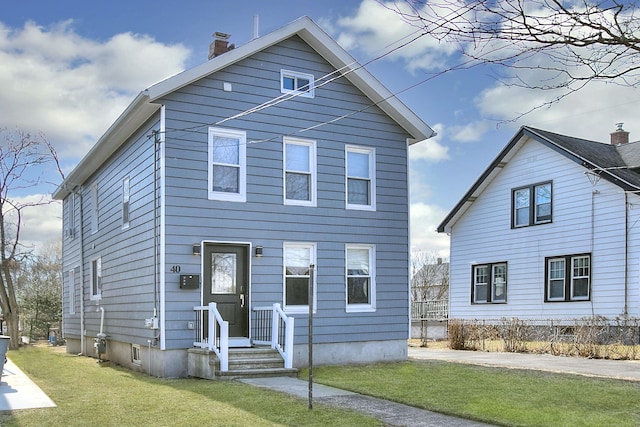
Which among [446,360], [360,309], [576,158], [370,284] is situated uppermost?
[576,158]

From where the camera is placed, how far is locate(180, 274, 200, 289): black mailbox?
1235 centimetres

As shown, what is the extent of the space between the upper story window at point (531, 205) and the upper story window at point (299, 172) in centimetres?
1031

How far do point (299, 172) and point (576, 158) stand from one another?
998cm

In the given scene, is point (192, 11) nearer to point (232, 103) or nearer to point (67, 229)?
point (232, 103)

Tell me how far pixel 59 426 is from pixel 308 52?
966cm

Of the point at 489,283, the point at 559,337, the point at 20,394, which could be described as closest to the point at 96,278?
the point at 20,394

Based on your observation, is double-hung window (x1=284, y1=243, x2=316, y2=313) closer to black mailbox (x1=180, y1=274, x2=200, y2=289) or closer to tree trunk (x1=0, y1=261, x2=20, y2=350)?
black mailbox (x1=180, y1=274, x2=200, y2=289)

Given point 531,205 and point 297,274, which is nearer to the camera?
point 297,274

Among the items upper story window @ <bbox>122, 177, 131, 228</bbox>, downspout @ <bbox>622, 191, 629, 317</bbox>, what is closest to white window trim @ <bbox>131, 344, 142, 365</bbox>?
upper story window @ <bbox>122, 177, 131, 228</bbox>

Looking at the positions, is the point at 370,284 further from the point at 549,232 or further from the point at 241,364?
the point at 549,232

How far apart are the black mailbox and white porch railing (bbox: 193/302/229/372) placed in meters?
0.42

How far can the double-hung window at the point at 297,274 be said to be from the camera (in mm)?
13734

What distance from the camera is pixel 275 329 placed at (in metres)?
12.5

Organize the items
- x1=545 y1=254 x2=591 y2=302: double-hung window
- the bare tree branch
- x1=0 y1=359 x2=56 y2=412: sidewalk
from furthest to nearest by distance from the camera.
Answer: x1=545 y1=254 x2=591 y2=302: double-hung window → x1=0 y1=359 x2=56 y2=412: sidewalk → the bare tree branch
